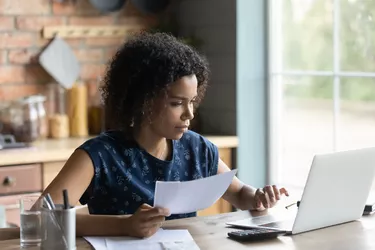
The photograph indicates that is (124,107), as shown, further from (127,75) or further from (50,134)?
(50,134)

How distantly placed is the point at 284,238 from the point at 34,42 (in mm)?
2331

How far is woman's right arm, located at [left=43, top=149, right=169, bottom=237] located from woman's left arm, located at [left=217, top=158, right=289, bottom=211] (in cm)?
51

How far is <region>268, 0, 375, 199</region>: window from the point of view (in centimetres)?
357

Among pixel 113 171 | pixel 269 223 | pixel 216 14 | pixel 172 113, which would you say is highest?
pixel 216 14

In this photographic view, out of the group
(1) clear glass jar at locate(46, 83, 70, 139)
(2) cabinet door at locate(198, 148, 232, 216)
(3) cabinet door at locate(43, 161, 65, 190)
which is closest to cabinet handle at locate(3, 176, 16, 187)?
(3) cabinet door at locate(43, 161, 65, 190)

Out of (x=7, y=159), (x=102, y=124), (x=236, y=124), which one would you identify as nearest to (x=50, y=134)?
(x=102, y=124)

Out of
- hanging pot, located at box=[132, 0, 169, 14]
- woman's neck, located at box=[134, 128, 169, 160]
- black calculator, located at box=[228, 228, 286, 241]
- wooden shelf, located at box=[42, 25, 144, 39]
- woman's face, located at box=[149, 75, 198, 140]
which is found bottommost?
black calculator, located at box=[228, 228, 286, 241]

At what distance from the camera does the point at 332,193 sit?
2205 millimetres

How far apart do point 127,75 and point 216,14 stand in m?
1.79

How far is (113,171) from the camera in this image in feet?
7.82

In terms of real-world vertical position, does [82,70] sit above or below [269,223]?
above

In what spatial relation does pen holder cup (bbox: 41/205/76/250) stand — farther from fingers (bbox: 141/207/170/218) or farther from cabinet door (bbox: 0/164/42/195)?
cabinet door (bbox: 0/164/42/195)

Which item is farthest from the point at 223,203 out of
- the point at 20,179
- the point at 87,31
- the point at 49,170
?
the point at 87,31

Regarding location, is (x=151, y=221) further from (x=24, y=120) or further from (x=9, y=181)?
(x=24, y=120)
